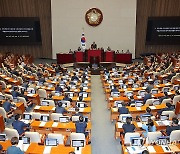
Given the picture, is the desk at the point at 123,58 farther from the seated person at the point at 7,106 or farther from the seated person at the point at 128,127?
the seated person at the point at 128,127

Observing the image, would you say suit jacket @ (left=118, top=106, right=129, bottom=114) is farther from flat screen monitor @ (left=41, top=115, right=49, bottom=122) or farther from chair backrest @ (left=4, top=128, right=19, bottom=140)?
chair backrest @ (left=4, top=128, right=19, bottom=140)

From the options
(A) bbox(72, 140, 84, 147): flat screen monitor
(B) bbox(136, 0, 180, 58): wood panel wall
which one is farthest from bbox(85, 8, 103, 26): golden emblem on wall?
(A) bbox(72, 140, 84, 147): flat screen monitor

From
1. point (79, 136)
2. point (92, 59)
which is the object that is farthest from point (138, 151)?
point (92, 59)

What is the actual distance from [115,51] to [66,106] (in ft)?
54.0

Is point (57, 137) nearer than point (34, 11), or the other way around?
point (57, 137)

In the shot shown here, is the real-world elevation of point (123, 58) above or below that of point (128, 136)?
above

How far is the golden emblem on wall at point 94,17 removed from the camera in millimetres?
27027

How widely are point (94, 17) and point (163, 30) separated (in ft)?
24.4

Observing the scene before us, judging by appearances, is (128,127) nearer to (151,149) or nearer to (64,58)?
(151,149)

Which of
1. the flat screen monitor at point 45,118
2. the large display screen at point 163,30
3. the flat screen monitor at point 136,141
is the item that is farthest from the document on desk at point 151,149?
the large display screen at point 163,30

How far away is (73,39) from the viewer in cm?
2789

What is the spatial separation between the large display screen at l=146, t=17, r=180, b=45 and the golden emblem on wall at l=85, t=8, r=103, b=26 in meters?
5.26

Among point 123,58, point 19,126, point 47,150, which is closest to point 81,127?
point 47,150

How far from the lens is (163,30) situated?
2814cm
